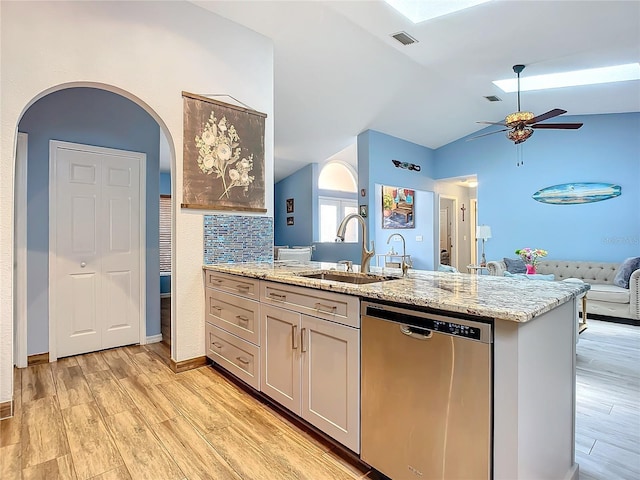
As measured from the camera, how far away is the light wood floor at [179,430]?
1.68m

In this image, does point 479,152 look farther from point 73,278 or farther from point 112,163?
point 73,278

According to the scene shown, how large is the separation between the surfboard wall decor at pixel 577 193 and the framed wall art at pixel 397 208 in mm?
2514

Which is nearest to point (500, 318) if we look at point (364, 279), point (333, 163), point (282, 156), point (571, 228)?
point (364, 279)

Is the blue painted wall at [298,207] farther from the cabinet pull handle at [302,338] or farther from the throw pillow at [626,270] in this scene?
the cabinet pull handle at [302,338]

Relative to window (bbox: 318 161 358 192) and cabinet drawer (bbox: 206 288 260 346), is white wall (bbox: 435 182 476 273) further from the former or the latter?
cabinet drawer (bbox: 206 288 260 346)

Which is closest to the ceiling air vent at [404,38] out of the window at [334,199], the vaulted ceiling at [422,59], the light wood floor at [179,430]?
the vaulted ceiling at [422,59]

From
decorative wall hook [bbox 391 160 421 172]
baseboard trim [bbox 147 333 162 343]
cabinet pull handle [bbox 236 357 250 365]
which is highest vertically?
decorative wall hook [bbox 391 160 421 172]

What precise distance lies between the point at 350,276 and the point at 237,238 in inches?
52.1

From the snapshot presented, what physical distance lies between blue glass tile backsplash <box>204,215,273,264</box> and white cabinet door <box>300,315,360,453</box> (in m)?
1.47

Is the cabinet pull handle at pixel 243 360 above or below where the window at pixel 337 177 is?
below

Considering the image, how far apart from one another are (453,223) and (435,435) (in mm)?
8693

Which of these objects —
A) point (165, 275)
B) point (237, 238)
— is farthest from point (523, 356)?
point (165, 275)

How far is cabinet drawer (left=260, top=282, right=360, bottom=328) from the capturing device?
165cm

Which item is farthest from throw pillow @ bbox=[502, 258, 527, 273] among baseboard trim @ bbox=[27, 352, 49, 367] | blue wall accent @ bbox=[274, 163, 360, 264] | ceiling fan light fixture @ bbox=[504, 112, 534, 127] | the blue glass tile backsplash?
baseboard trim @ bbox=[27, 352, 49, 367]
